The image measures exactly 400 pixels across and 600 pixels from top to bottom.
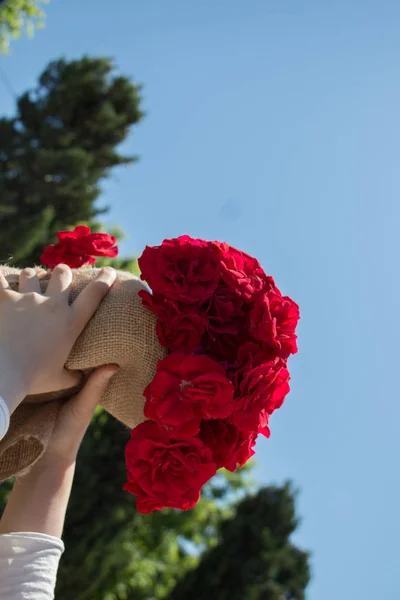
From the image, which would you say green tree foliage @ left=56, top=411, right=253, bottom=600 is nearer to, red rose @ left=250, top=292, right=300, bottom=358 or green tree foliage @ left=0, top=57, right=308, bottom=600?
green tree foliage @ left=0, top=57, right=308, bottom=600

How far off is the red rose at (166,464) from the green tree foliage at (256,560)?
699cm

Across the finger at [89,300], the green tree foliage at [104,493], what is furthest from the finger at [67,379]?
the green tree foliage at [104,493]

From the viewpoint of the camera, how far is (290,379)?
147cm

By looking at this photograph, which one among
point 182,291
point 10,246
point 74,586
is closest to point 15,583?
point 182,291

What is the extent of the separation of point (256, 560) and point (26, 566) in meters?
7.18

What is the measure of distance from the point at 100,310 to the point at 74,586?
20.0 ft

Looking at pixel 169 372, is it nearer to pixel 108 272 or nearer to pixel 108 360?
pixel 108 360

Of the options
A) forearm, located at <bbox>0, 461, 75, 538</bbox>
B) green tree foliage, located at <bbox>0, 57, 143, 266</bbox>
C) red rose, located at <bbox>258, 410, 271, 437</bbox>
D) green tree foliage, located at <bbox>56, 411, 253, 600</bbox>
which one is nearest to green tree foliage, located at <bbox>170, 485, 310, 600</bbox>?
green tree foliage, located at <bbox>56, 411, 253, 600</bbox>

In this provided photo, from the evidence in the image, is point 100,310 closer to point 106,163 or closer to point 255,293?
point 255,293

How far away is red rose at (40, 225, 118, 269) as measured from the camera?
6.07 feet

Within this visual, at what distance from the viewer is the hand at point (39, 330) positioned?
4.20 feet

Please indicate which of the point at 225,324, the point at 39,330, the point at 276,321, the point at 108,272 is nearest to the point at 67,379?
the point at 39,330

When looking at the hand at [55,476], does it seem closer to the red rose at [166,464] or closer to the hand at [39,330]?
the hand at [39,330]

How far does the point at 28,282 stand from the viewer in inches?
56.9
